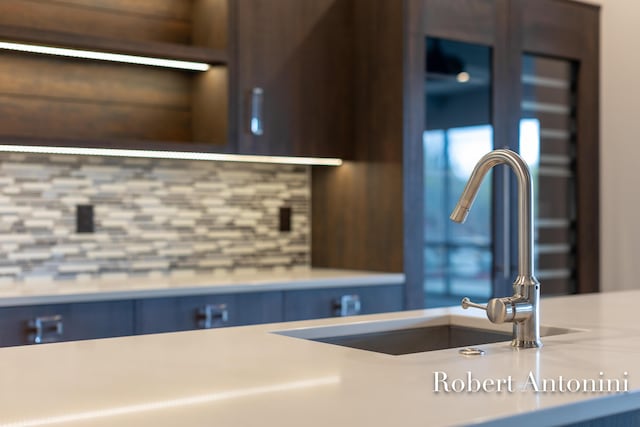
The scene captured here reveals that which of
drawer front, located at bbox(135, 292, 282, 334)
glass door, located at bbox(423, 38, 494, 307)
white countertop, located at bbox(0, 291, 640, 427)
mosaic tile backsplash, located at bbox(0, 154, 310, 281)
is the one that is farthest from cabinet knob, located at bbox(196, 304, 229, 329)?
white countertop, located at bbox(0, 291, 640, 427)

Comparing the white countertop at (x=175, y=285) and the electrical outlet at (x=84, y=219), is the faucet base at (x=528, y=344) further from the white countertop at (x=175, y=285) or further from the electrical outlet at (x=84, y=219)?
the electrical outlet at (x=84, y=219)

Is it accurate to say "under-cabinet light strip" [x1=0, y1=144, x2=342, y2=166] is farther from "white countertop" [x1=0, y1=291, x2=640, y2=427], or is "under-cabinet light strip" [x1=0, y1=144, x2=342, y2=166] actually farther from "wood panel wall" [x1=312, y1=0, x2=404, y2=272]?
"white countertop" [x1=0, y1=291, x2=640, y2=427]

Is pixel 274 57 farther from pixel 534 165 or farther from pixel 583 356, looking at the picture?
pixel 583 356

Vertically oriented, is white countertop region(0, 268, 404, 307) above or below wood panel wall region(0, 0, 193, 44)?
below

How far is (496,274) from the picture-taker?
4176 mm

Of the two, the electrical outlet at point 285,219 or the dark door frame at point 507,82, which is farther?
the electrical outlet at point 285,219

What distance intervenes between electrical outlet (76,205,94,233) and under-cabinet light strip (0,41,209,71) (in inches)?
25.3

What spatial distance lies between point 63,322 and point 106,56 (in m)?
1.16

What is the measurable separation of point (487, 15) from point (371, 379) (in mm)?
3194

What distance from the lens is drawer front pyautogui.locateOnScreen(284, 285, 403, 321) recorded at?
3.45 metres

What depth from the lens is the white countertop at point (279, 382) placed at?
3.59 feet

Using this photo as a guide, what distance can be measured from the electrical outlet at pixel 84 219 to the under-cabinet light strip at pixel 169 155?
0.77ft

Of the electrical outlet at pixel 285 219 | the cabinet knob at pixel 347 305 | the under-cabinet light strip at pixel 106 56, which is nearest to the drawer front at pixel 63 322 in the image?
the cabinet knob at pixel 347 305

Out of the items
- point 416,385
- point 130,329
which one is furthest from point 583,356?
point 130,329
